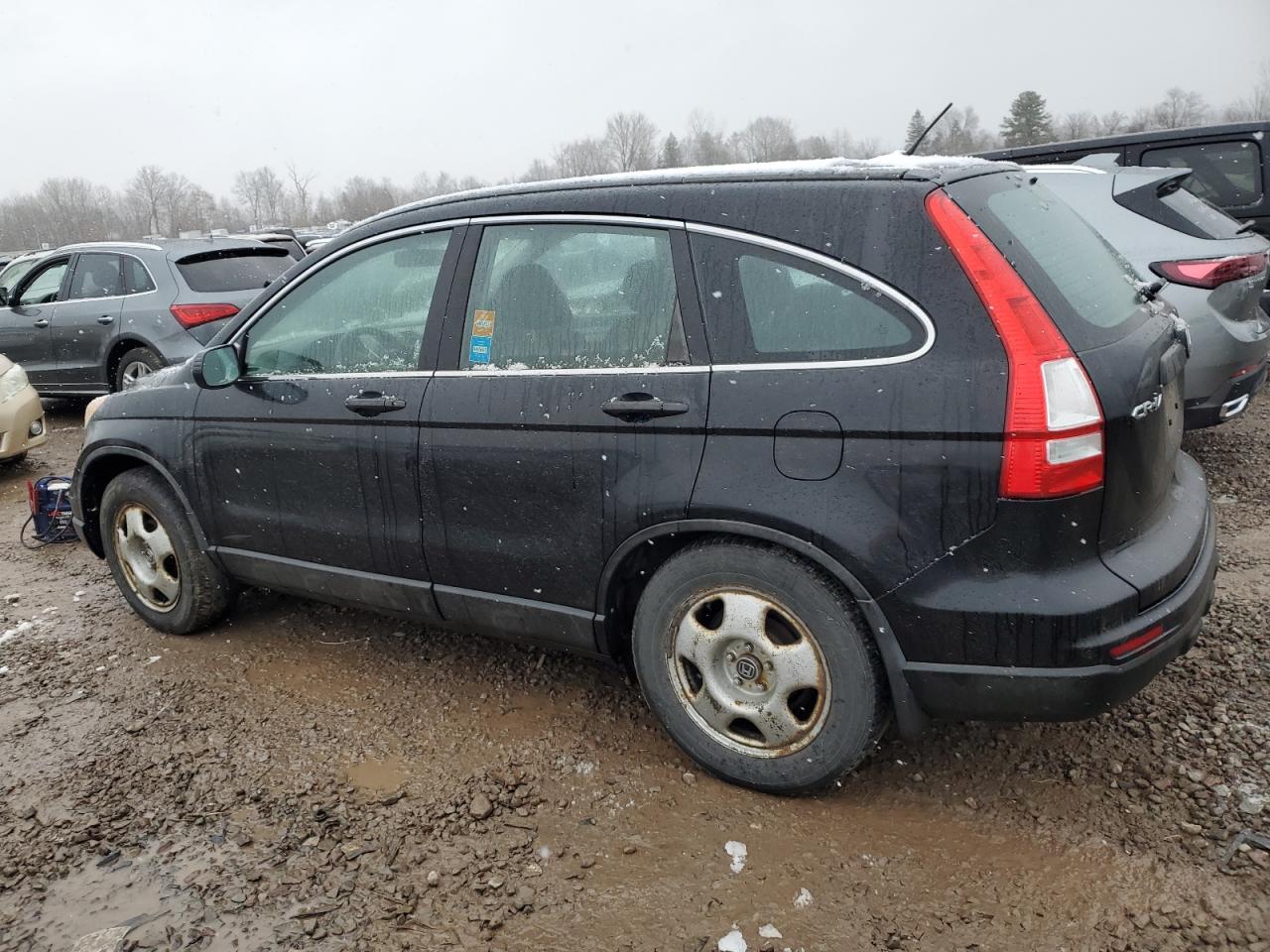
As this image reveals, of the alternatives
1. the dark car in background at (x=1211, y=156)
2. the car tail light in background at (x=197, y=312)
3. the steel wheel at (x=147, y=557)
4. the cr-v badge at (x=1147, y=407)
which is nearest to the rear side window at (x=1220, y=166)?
the dark car in background at (x=1211, y=156)

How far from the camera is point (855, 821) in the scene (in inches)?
105

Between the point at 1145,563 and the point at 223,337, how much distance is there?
3.33 m

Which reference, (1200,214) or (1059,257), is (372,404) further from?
(1200,214)

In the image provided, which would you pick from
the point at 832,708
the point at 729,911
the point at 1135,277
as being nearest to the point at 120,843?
the point at 729,911

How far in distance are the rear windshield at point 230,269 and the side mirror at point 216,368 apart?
559cm

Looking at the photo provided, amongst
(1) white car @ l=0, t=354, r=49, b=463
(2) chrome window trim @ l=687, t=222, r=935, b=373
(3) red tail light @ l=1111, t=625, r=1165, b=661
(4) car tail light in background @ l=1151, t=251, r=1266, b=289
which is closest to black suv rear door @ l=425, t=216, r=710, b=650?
(2) chrome window trim @ l=687, t=222, r=935, b=373

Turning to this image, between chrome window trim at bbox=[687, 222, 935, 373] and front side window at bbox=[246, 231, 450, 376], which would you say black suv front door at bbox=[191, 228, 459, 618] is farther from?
chrome window trim at bbox=[687, 222, 935, 373]

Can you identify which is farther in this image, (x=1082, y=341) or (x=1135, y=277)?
(x=1135, y=277)

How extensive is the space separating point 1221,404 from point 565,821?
13.8 ft

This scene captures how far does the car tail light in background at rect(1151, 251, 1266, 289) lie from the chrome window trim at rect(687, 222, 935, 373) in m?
3.45

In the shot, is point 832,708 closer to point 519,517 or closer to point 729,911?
point 729,911

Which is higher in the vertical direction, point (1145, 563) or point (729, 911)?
point (1145, 563)

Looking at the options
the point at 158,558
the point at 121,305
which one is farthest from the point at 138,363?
the point at 158,558

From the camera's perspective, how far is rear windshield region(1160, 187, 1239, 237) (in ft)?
17.2
